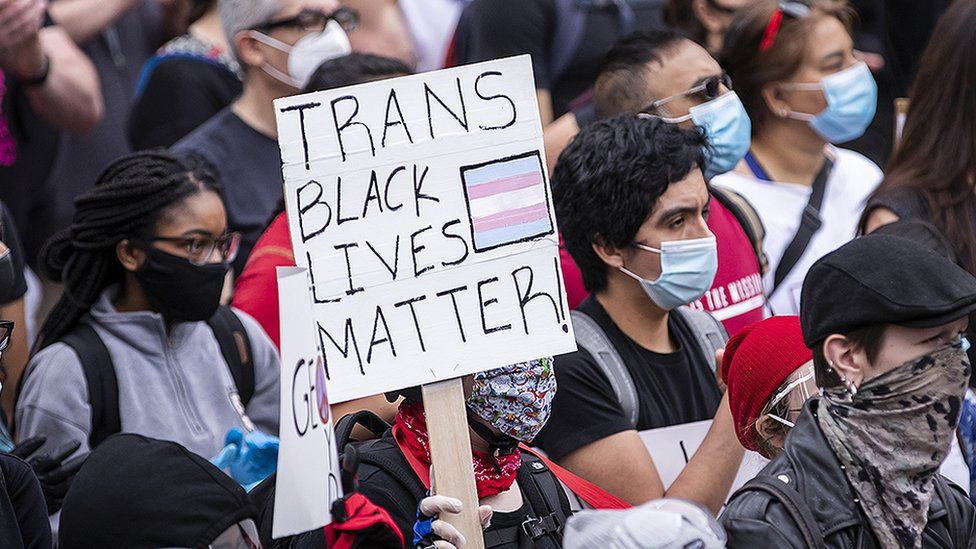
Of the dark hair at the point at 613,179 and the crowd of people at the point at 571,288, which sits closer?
the crowd of people at the point at 571,288

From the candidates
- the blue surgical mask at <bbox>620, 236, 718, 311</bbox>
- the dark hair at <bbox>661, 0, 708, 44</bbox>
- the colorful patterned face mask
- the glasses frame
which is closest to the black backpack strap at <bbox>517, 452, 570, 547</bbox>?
the colorful patterned face mask

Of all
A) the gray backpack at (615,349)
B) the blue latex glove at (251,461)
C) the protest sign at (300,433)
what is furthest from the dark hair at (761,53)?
the protest sign at (300,433)

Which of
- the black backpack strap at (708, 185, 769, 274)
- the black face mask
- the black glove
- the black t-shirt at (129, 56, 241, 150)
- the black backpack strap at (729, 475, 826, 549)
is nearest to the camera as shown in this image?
the black backpack strap at (729, 475, 826, 549)

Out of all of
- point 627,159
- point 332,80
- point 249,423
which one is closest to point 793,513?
point 627,159

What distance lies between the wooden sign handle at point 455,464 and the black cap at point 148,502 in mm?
411

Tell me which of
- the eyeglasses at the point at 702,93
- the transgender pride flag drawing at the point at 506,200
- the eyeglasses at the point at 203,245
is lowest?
the transgender pride flag drawing at the point at 506,200

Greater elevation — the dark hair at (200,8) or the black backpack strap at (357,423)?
the dark hair at (200,8)

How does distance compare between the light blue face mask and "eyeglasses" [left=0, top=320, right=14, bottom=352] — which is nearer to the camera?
"eyeglasses" [left=0, top=320, right=14, bottom=352]

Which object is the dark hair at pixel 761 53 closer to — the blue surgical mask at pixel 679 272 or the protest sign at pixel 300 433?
the blue surgical mask at pixel 679 272

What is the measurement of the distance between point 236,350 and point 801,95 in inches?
108

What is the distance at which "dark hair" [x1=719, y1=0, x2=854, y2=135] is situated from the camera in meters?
5.96

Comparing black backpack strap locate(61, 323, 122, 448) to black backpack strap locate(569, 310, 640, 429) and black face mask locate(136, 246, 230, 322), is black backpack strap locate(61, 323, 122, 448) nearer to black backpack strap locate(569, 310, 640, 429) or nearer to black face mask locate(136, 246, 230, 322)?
black face mask locate(136, 246, 230, 322)

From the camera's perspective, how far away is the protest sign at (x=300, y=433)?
2777 mm

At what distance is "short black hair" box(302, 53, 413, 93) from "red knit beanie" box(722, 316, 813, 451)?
215 centimetres
